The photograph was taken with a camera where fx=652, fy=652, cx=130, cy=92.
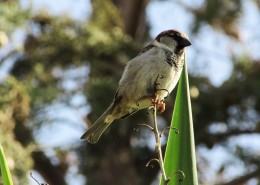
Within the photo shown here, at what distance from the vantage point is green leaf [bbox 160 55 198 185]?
146 cm

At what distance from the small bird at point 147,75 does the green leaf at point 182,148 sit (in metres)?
1.11

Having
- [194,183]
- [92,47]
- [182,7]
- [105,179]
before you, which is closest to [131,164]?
[105,179]

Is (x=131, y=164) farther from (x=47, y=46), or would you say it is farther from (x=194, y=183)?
(x=194, y=183)

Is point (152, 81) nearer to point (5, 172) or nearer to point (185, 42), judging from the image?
point (185, 42)

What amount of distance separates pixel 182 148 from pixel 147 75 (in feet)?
4.38

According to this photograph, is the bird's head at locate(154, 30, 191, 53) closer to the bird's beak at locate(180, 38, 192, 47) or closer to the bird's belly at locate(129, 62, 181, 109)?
the bird's beak at locate(180, 38, 192, 47)

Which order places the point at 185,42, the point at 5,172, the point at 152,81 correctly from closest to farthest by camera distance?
the point at 5,172 → the point at 152,81 → the point at 185,42

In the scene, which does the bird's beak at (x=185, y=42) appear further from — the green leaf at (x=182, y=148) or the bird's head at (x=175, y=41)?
the green leaf at (x=182, y=148)

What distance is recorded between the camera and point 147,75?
2.80 metres

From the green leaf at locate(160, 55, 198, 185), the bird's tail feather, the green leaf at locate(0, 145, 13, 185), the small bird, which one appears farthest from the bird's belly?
the green leaf at locate(0, 145, 13, 185)

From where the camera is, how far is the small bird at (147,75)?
8.95ft

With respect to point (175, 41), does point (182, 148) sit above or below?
below

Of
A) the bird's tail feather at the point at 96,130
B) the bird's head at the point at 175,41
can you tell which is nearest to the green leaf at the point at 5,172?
the bird's tail feather at the point at 96,130

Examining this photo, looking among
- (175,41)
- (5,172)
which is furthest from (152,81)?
(5,172)
